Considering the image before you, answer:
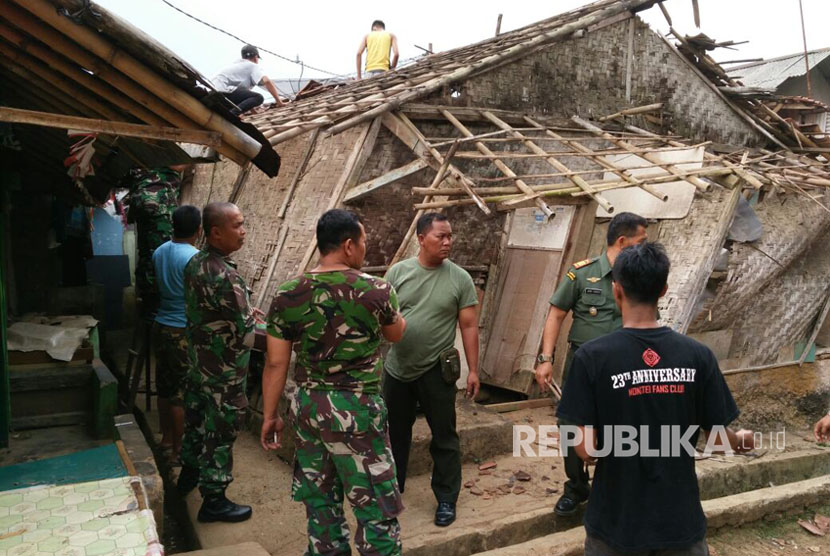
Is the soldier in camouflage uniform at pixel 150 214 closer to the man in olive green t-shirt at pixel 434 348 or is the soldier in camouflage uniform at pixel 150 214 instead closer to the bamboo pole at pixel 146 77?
the bamboo pole at pixel 146 77

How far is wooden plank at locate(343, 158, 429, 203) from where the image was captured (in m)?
5.66

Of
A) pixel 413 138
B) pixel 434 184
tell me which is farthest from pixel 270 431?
pixel 413 138

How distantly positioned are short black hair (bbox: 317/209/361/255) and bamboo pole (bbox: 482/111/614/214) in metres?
2.35

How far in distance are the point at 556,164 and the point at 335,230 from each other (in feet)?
9.81

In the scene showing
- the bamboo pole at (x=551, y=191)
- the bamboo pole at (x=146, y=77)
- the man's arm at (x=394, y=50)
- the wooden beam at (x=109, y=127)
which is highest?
the man's arm at (x=394, y=50)

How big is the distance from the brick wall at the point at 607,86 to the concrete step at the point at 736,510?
441 centimetres

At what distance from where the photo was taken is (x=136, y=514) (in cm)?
339

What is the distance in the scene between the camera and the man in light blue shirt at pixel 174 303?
4.70 m

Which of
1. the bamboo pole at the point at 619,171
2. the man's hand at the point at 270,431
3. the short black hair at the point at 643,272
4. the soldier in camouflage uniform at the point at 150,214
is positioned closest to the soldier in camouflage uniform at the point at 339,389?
the man's hand at the point at 270,431

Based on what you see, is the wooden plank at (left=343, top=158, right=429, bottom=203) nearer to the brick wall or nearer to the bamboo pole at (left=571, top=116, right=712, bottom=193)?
the brick wall

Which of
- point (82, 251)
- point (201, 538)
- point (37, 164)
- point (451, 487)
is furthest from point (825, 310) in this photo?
point (82, 251)

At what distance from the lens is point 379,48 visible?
1159 centimetres

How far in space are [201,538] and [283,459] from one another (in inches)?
50.3

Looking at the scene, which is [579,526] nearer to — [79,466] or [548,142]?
[79,466]
